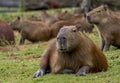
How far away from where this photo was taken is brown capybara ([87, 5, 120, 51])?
10609 millimetres

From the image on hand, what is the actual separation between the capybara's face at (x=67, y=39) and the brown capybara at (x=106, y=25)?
3319 mm

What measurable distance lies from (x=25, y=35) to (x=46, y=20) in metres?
3.75

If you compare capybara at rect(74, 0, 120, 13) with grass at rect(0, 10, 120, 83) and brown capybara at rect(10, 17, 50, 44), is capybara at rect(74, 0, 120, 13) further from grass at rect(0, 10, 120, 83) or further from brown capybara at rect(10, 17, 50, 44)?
grass at rect(0, 10, 120, 83)

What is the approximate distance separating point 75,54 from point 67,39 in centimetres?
30

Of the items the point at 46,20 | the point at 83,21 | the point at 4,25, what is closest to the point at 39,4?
the point at 46,20

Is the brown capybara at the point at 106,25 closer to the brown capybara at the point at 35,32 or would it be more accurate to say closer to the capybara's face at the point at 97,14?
the capybara's face at the point at 97,14

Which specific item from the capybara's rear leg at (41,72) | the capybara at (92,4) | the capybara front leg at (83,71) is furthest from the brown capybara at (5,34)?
the capybara at (92,4)

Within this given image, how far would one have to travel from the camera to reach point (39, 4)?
25906mm

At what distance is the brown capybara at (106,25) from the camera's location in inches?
418

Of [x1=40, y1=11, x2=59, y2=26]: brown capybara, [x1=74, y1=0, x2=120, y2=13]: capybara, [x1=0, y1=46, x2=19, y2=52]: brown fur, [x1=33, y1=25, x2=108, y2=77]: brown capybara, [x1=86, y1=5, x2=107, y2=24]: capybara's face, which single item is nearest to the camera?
[x1=33, y1=25, x2=108, y2=77]: brown capybara

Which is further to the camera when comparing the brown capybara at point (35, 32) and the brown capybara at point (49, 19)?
the brown capybara at point (49, 19)

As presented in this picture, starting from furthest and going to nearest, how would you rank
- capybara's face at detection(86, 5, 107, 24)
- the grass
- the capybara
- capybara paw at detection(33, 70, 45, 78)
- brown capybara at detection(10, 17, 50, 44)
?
the capybara < brown capybara at detection(10, 17, 50, 44) < capybara's face at detection(86, 5, 107, 24) < capybara paw at detection(33, 70, 45, 78) < the grass

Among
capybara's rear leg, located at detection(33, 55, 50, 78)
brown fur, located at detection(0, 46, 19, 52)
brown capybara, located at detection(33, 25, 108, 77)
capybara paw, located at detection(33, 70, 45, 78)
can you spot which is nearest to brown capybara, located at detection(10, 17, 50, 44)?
brown fur, located at detection(0, 46, 19, 52)

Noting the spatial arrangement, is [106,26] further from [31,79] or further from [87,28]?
[87,28]
